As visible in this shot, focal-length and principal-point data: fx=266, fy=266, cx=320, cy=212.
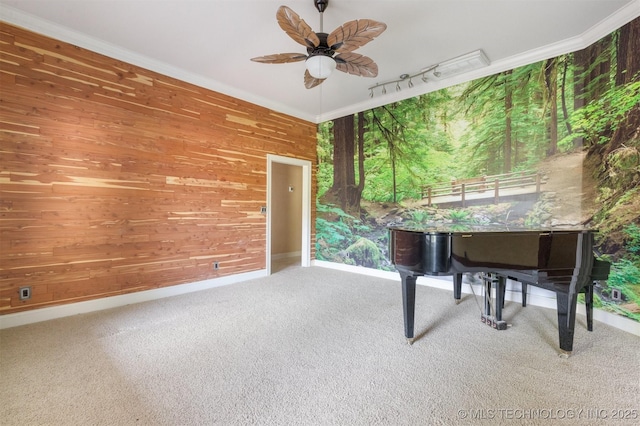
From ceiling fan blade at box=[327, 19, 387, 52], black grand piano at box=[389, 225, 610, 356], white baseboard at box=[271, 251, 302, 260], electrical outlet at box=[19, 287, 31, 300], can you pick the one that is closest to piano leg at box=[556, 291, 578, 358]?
black grand piano at box=[389, 225, 610, 356]

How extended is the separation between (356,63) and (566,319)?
2640 millimetres

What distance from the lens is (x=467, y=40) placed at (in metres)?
2.89

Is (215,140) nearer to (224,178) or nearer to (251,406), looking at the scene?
(224,178)

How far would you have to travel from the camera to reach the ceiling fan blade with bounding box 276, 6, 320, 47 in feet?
5.93

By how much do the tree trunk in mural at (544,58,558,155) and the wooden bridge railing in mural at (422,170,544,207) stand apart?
0.36 meters

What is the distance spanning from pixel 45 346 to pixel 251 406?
1.94 metres

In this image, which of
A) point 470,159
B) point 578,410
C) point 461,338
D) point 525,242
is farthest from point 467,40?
point 578,410

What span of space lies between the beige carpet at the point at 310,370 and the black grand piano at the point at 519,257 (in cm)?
42

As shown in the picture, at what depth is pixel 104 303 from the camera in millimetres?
2998

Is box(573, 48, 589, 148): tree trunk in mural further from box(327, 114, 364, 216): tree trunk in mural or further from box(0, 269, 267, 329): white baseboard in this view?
box(0, 269, 267, 329): white baseboard

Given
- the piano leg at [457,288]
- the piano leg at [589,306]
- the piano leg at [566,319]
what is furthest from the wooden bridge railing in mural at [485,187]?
the piano leg at [566,319]

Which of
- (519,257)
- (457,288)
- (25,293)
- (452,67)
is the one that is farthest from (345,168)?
(25,293)

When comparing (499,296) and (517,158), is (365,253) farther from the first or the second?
(517,158)

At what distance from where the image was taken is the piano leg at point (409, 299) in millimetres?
2160
